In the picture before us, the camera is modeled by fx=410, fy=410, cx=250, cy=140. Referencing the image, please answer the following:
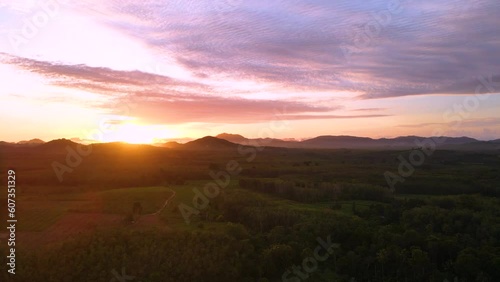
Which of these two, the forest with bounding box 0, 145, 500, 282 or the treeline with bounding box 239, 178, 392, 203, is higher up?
the treeline with bounding box 239, 178, 392, 203

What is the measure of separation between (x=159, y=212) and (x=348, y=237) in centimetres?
2080

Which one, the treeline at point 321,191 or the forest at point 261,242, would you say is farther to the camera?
the treeline at point 321,191

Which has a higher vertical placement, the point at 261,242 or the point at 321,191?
the point at 321,191

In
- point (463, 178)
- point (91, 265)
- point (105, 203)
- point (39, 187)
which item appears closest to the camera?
point (91, 265)

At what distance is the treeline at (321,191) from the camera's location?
56.4 meters

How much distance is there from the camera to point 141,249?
1220 inches

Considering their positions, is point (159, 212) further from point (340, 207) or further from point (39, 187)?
point (39, 187)

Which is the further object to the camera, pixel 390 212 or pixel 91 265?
pixel 390 212

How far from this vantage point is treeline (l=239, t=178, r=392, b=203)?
185 ft

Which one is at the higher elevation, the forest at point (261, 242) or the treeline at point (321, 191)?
the treeline at point (321, 191)

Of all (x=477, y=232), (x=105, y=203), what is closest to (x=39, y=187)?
(x=105, y=203)

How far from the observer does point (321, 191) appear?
58344mm

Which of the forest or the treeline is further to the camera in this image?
the treeline

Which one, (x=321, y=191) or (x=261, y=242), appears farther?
(x=321, y=191)
